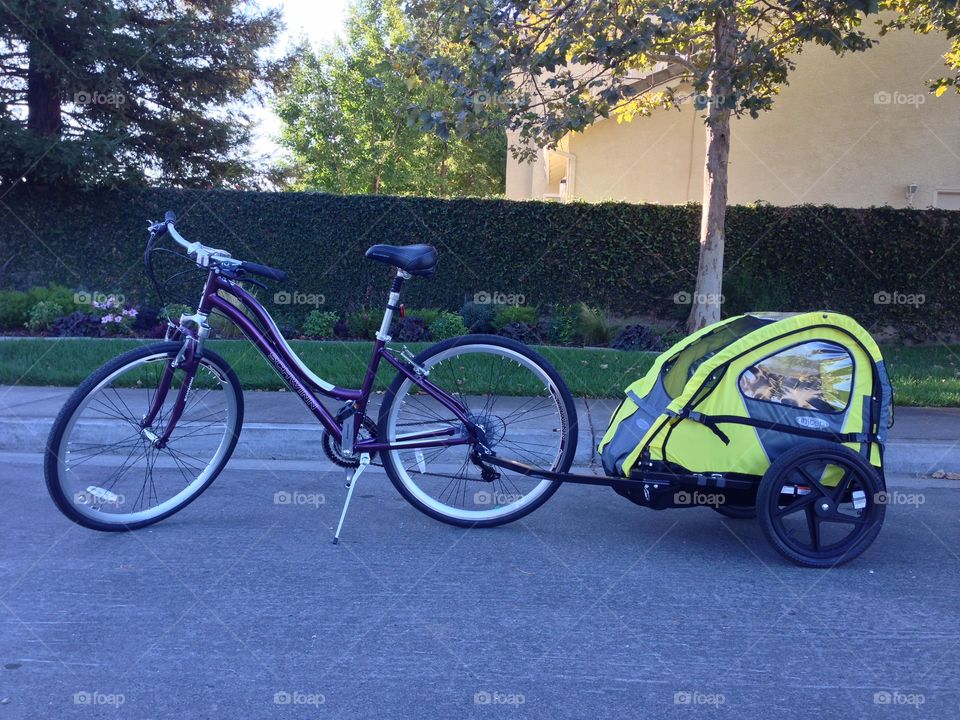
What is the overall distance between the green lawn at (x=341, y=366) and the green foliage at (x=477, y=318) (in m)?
1.28

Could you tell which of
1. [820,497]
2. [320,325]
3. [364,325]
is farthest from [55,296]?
[820,497]

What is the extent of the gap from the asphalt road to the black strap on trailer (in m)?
0.67

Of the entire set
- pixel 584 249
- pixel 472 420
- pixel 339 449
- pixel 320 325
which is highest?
pixel 584 249

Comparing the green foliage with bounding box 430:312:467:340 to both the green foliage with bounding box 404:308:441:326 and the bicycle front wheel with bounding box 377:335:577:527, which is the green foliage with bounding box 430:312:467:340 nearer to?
the green foliage with bounding box 404:308:441:326

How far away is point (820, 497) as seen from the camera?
402 cm

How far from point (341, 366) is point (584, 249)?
16.6 ft

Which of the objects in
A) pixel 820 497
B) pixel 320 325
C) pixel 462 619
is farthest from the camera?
pixel 320 325

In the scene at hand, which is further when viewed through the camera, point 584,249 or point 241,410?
point 584,249

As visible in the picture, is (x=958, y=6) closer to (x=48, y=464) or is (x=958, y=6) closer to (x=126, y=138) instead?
(x=48, y=464)

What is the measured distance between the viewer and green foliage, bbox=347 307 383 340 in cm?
1094

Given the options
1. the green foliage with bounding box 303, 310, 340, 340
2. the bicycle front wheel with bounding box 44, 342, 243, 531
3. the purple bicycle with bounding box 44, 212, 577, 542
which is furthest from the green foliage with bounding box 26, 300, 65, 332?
the purple bicycle with bounding box 44, 212, 577, 542

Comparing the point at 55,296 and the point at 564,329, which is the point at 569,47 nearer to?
the point at 564,329

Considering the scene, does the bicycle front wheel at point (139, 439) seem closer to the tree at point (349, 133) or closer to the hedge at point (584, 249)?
the hedge at point (584, 249)

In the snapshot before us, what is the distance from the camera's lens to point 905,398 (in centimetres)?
776
